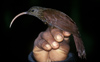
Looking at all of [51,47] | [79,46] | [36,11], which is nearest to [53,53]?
[51,47]

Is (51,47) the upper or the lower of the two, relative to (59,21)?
lower

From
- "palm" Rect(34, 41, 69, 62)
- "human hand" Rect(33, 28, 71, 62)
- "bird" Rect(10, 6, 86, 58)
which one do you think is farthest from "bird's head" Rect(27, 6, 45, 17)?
"palm" Rect(34, 41, 69, 62)

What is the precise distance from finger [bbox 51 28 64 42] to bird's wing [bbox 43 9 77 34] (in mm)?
44

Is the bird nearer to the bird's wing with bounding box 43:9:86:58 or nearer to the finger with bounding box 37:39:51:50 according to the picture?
the bird's wing with bounding box 43:9:86:58

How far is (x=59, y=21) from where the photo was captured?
4.60ft

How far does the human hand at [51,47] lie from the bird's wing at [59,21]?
0.05 m

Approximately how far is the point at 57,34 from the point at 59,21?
89 mm

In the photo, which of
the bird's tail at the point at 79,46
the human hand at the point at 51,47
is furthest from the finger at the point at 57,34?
the bird's tail at the point at 79,46

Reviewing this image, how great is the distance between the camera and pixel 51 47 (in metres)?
1.39

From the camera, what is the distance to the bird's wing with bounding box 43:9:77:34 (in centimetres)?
A: 139

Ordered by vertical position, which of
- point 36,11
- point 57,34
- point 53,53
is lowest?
point 53,53

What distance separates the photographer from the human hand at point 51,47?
1.38 meters

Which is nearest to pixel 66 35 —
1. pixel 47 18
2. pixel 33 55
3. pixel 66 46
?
pixel 66 46

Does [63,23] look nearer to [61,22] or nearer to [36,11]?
[61,22]
